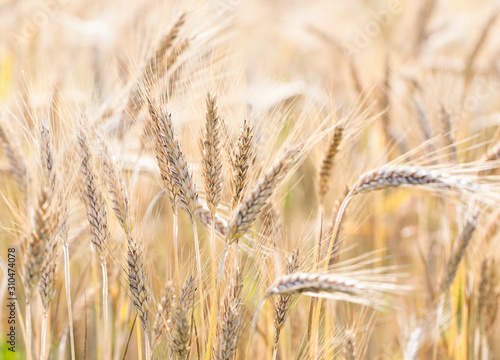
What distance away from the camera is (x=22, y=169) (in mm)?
1382

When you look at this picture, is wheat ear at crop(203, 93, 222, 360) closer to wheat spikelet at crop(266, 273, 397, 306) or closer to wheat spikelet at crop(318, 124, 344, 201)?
wheat spikelet at crop(266, 273, 397, 306)

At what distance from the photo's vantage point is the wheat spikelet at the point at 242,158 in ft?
3.73

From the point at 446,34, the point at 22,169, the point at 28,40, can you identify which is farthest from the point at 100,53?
the point at 446,34

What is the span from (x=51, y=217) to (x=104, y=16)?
3404 mm

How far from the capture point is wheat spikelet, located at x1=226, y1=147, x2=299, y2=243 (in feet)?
3.58

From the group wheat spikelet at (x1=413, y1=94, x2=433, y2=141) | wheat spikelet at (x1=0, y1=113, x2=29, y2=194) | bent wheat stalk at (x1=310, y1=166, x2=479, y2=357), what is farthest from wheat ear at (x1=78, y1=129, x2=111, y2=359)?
wheat spikelet at (x1=413, y1=94, x2=433, y2=141)

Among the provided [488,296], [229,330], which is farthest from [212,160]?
[488,296]

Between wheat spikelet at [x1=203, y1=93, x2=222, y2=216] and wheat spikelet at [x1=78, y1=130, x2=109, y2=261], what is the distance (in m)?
0.28

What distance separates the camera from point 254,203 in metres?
1.10

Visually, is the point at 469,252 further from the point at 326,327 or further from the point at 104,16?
the point at 104,16

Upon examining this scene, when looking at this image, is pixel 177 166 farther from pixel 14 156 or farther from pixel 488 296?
pixel 488 296

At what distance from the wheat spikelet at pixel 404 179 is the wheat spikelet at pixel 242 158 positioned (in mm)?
296

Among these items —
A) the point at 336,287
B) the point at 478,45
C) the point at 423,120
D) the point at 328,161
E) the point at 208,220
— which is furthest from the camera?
the point at 478,45

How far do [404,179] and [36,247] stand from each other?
0.87m
